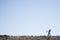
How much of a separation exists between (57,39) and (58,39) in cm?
25

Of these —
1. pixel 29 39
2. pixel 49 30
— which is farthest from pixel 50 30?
pixel 29 39

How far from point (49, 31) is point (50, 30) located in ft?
0.93

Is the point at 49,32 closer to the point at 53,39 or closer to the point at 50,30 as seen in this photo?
the point at 50,30

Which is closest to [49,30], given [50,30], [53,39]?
[50,30]

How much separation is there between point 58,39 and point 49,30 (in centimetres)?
893

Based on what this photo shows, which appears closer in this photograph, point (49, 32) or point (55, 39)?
point (49, 32)

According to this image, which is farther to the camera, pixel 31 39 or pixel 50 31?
pixel 31 39

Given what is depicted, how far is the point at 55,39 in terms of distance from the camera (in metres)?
30.5

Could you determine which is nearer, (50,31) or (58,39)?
(50,31)

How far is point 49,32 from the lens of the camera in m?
23.0

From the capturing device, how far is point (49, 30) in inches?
897

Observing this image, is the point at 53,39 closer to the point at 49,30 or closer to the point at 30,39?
the point at 30,39

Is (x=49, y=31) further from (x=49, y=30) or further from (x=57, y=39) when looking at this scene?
(x=57, y=39)

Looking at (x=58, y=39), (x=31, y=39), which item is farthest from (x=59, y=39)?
(x=31, y=39)
